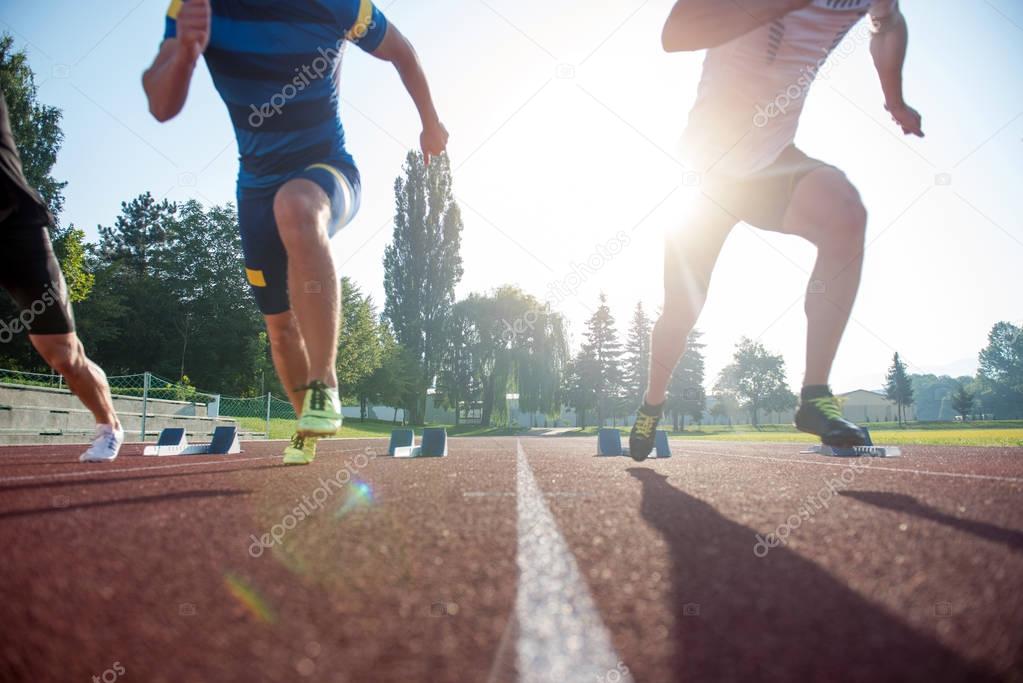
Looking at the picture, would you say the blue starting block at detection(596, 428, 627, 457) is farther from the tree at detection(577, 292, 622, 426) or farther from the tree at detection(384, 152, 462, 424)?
the tree at detection(577, 292, 622, 426)

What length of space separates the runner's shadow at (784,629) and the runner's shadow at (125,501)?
159 cm

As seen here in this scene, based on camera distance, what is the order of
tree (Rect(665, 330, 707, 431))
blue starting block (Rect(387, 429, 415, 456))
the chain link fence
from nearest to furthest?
blue starting block (Rect(387, 429, 415, 456)) → the chain link fence → tree (Rect(665, 330, 707, 431))

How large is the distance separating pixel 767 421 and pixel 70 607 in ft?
349

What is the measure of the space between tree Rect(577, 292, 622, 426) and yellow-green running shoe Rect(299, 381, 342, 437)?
59251 millimetres

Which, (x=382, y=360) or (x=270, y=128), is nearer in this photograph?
(x=270, y=128)

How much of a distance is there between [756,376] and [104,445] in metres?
94.3

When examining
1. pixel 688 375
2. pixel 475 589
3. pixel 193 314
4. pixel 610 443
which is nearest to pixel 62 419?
pixel 610 443

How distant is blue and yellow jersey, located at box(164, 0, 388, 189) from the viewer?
295 cm

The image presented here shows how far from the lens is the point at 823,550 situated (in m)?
1.17

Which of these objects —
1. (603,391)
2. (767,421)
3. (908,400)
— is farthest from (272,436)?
(908,400)

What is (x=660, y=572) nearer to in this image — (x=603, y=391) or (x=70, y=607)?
(x=70, y=607)

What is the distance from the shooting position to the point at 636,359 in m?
66.2

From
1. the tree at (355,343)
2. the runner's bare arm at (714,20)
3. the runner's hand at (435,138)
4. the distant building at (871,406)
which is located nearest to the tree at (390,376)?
the tree at (355,343)

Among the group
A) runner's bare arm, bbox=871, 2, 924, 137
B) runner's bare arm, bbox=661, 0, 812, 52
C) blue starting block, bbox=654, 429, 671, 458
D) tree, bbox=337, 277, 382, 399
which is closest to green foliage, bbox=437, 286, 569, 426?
tree, bbox=337, 277, 382, 399
